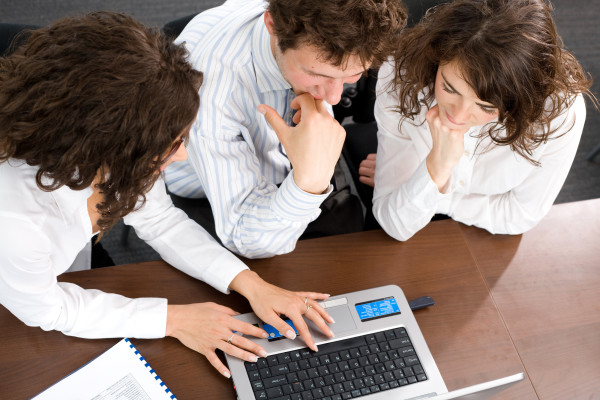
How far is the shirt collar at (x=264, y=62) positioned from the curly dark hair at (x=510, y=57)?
0.30 metres

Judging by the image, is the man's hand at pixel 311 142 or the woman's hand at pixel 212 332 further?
the man's hand at pixel 311 142

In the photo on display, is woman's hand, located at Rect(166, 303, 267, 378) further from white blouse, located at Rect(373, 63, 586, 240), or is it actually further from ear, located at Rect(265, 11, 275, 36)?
ear, located at Rect(265, 11, 275, 36)

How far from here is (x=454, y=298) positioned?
117 centimetres

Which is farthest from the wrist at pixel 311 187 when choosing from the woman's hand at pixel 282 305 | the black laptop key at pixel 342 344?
the black laptop key at pixel 342 344

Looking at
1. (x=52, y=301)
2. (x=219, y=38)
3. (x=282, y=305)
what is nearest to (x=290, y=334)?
(x=282, y=305)

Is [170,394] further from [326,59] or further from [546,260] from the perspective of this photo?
[546,260]

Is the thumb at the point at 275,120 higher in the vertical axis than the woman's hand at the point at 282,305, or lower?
higher

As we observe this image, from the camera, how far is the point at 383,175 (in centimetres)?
142

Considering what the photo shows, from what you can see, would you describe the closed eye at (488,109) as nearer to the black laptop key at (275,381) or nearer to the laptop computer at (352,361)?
the laptop computer at (352,361)

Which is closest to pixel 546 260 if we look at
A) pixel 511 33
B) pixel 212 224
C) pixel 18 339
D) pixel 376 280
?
pixel 376 280

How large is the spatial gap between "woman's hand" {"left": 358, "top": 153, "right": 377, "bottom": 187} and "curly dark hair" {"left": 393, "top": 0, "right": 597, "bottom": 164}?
0.41 metres

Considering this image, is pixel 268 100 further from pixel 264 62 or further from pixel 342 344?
pixel 342 344

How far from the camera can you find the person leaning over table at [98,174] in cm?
81

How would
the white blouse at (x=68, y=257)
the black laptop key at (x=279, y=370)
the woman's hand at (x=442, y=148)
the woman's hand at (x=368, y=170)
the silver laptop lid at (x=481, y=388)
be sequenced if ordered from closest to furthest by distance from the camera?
the silver laptop lid at (x=481, y=388) → the white blouse at (x=68, y=257) → the black laptop key at (x=279, y=370) → the woman's hand at (x=442, y=148) → the woman's hand at (x=368, y=170)
